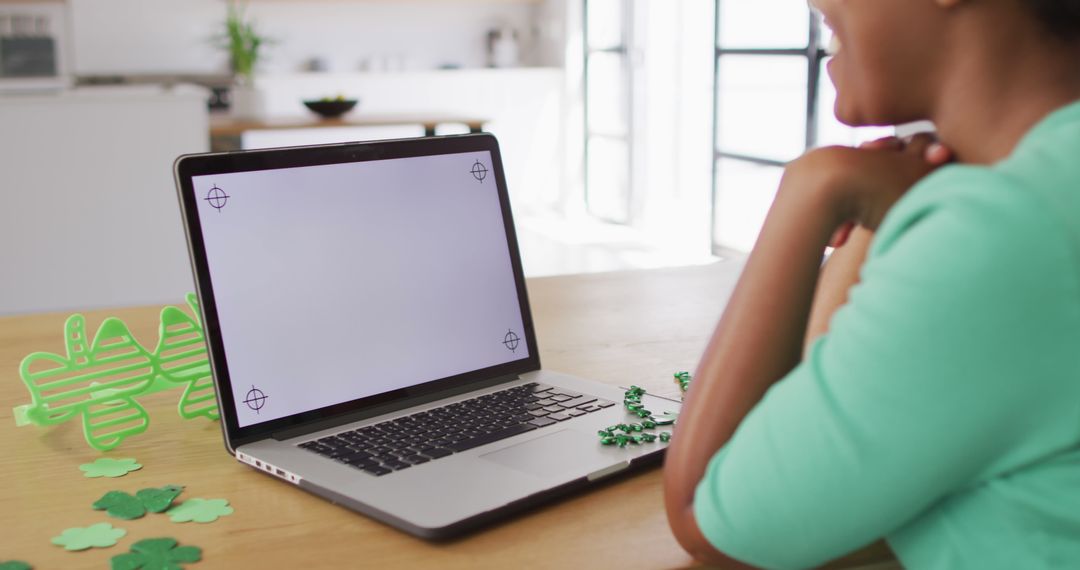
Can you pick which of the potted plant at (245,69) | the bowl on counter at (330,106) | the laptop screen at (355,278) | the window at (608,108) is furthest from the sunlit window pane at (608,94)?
the laptop screen at (355,278)

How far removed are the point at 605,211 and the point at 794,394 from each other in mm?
6513

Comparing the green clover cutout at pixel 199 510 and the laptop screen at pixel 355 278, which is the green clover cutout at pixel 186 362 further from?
the green clover cutout at pixel 199 510

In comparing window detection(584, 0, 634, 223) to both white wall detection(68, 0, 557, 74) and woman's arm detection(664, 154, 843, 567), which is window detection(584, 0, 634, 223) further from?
woman's arm detection(664, 154, 843, 567)

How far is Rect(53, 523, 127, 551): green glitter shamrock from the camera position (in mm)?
659

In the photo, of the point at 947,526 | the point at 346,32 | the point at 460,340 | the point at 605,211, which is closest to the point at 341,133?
the point at 346,32

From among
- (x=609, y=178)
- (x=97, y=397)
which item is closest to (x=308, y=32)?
(x=609, y=178)

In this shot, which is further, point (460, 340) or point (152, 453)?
point (460, 340)

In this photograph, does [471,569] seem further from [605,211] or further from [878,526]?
[605,211]

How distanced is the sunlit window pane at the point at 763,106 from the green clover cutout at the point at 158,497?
404cm

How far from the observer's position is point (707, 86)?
18.0 ft

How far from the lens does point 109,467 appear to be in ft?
2.62

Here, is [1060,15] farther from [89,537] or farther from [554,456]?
[89,537]

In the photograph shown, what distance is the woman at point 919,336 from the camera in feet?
1.53

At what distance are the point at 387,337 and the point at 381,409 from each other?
0.22ft
